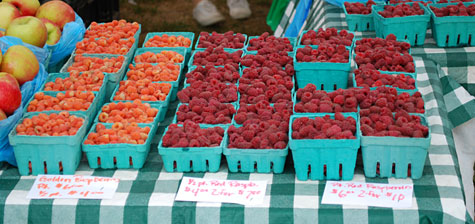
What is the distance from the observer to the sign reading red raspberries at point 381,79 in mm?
1859

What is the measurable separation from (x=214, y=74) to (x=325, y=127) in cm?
62

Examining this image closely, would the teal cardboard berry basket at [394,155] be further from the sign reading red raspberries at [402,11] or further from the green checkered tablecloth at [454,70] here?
the sign reading red raspberries at [402,11]

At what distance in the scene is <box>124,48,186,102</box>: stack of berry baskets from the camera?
6.95 feet

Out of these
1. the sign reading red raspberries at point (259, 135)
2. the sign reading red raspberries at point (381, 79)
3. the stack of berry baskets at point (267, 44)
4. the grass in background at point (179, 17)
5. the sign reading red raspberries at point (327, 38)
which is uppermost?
the sign reading red raspberries at point (381, 79)

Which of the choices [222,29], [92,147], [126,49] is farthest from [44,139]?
[222,29]

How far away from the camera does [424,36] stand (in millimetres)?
2520

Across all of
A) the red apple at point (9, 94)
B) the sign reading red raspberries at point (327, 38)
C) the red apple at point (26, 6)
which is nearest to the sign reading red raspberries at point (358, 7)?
the sign reading red raspberries at point (327, 38)

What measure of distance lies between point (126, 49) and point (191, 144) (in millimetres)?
866

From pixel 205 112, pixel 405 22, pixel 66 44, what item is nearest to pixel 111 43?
pixel 66 44

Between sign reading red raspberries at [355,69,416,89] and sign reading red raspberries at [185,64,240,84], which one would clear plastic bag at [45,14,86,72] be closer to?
sign reading red raspberries at [185,64,240,84]

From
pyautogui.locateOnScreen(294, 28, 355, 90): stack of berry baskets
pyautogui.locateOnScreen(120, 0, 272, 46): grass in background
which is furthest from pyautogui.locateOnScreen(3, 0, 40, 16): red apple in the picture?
pyautogui.locateOnScreen(120, 0, 272, 46): grass in background

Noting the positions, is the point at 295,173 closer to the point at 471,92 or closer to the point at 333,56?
the point at 333,56

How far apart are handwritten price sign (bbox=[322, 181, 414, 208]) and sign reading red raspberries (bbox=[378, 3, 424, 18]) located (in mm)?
1175

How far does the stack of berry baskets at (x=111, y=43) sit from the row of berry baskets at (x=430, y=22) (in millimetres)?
1181
